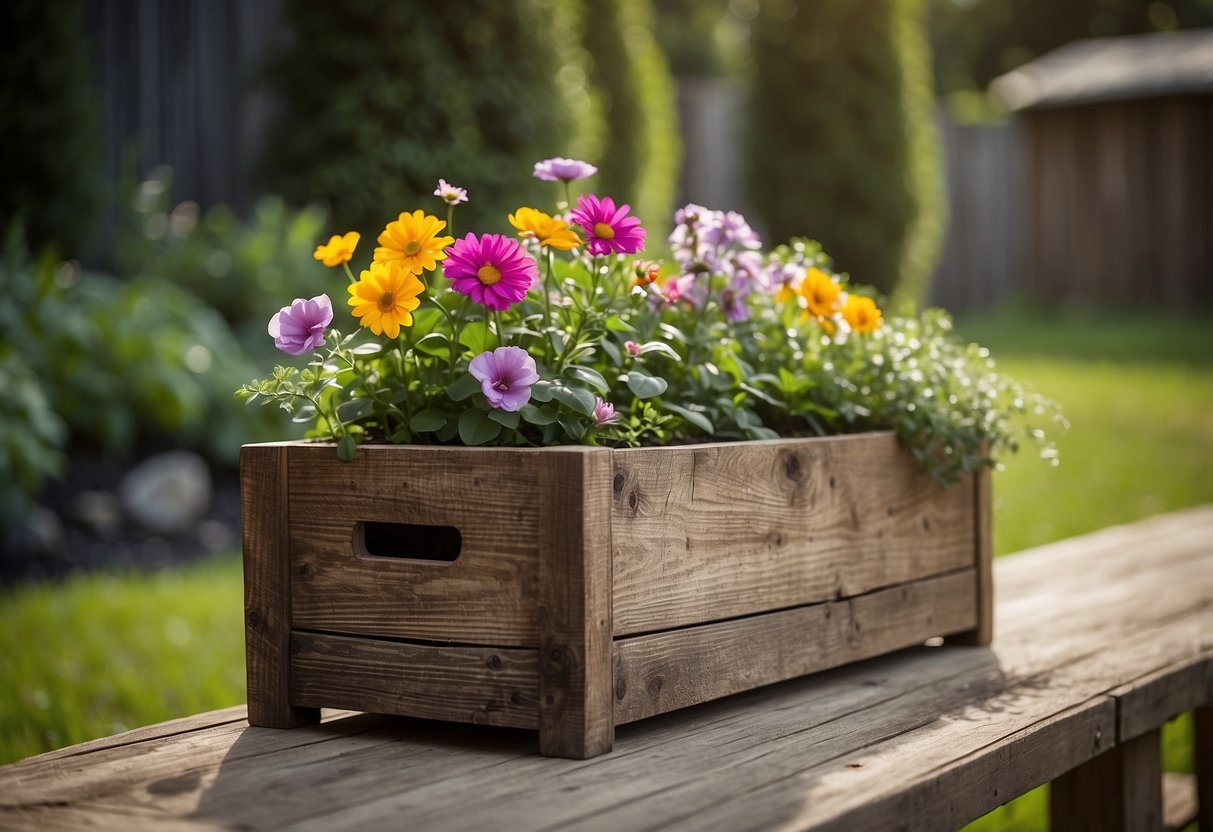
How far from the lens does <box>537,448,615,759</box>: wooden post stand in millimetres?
1204

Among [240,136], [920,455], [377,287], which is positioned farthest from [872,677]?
[240,136]

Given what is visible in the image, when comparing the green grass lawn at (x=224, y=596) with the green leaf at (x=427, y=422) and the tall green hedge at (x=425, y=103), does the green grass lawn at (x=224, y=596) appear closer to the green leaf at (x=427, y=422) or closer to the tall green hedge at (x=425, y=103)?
the green leaf at (x=427, y=422)

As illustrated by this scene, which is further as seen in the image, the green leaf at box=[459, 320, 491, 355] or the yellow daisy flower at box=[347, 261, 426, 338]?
the green leaf at box=[459, 320, 491, 355]

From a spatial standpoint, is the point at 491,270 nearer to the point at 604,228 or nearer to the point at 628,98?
the point at 604,228

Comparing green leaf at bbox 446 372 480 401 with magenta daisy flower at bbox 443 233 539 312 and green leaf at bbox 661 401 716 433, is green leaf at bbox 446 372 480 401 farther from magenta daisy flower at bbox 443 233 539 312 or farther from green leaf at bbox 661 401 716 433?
green leaf at bbox 661 401 716 433

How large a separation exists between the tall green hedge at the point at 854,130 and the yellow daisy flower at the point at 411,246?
23.1ft

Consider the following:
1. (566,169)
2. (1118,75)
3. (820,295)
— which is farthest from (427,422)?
(1118,75)

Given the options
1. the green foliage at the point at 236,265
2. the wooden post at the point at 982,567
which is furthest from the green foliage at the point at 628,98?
the wooden post at the point at 982,567

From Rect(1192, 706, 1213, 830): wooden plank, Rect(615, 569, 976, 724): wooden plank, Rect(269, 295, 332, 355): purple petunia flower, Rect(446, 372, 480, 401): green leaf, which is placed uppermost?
Rect(269, 295, 332, 355): purple petunia flower

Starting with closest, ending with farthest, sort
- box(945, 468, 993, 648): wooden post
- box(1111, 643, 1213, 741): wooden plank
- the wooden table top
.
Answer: the wooden table top < box(1111, 643, 1213, 741): wooden plank < box(945, 468, 993, 648): wooden post

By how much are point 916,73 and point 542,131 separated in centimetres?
446

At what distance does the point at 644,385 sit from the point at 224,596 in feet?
8.01

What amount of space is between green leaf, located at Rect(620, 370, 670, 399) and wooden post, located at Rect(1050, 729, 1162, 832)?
3.24 feet

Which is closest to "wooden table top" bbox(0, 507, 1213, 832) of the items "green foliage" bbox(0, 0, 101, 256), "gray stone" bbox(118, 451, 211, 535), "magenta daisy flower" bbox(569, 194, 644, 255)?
"magenta daisy flower" bbox(569, 194, 644, 255)
